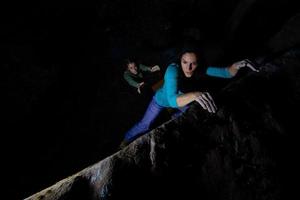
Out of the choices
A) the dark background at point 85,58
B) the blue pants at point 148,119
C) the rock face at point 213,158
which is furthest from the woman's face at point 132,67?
the rock face at point 213,158

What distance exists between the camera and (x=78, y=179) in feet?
6.86

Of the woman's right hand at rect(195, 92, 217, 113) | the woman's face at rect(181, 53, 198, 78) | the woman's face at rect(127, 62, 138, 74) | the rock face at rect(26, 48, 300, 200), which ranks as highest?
the woman's face at rect(127, 62, 138, 74)

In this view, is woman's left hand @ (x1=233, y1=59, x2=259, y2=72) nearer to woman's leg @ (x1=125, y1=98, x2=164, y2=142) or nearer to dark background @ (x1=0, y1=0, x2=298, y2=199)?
woman's leg @ (x1=125, y1=98, x2=164, y2=142)

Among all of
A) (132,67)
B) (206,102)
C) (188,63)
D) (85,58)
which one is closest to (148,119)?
(188,63)

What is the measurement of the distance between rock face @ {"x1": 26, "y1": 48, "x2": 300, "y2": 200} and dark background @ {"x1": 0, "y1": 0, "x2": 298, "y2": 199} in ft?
9.14

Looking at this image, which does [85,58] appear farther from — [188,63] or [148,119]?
[188,63]

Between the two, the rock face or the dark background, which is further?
the dark background

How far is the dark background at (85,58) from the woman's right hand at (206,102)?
3.03 m

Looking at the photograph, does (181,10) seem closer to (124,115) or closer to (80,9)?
(80,9)

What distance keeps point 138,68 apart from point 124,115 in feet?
3.75

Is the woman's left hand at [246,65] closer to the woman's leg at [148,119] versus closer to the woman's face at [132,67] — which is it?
the woman's leg at [148,119]

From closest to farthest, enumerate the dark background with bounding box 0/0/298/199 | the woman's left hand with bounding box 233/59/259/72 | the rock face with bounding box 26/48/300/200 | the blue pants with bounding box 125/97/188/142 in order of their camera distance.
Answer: the rock face with bounding box 26/48/300/200, the woman's left hand with bounding box 233/59/259/72, the blue pants with bounding box 125/97/188/142, the dark background with bounding box 0/0/298/199

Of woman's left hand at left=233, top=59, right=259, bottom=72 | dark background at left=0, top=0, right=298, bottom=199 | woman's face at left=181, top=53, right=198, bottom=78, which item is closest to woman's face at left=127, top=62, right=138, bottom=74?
dark background at left=0, top=0, right=298, bottom=199

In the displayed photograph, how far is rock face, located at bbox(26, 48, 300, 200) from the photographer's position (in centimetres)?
201
